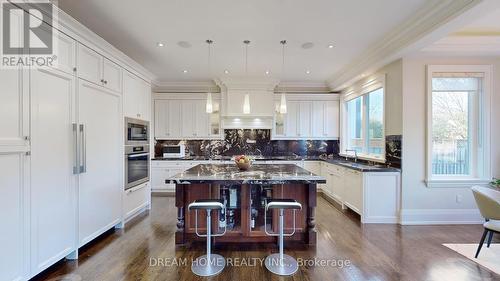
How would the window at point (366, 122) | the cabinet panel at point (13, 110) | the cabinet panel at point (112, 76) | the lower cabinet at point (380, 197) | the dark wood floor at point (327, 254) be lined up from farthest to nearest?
the window at point (366, 122) → the lower cabinet at point (380, 197) → the cabinet panel at point (112, 76) → the dark wood floor at point (327, 254) → the cabinet panel at point (13, 110)

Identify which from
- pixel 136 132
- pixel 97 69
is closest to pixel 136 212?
pixel 136 132

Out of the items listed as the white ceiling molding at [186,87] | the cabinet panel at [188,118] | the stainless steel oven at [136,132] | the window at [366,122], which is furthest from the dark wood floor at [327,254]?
the white ceiling molding at [186,87]

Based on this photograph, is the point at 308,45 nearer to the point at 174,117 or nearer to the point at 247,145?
the point at 247,145

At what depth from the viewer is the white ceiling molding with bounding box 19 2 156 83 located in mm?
2436

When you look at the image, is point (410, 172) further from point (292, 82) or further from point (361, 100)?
point (292, 82)

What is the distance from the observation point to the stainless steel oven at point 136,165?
12.6 ft

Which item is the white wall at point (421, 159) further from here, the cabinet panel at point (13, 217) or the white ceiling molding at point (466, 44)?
the cabinet panel at point (13, 217)

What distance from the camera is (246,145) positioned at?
21.2 ft

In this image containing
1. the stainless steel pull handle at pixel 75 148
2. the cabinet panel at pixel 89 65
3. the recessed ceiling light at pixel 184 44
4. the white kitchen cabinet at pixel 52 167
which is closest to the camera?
the white kitchen cabinet at pixel 52 167

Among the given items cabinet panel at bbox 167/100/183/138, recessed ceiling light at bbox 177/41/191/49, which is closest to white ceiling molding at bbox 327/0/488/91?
recessed ceiling light at bbox 177/41/191/49

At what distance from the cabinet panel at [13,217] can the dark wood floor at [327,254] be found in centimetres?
45

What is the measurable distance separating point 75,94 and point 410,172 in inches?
182

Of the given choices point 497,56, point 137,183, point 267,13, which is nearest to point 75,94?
point 137,183

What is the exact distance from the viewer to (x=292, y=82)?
6.27 m
